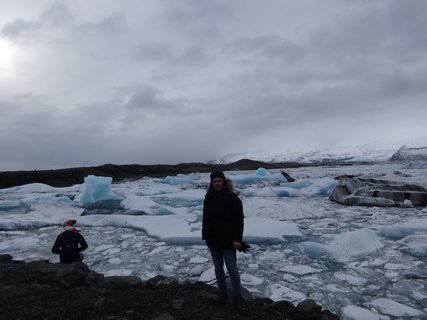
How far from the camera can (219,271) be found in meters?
3.03

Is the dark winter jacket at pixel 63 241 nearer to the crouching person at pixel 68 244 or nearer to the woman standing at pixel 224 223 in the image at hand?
the crouching person at pixel 68 244

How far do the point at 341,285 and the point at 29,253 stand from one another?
185 inches

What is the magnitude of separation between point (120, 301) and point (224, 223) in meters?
1.17

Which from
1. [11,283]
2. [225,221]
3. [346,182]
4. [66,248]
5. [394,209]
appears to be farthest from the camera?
[346,182]

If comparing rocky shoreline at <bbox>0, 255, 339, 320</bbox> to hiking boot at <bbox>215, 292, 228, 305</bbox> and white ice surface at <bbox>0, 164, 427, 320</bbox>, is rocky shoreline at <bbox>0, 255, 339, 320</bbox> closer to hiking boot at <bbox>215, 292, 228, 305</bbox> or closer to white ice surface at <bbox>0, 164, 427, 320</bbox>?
hiking boot at <bbox>215, 292, 228, 305</bbox>

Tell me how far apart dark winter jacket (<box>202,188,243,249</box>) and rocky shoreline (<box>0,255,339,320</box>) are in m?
0.57

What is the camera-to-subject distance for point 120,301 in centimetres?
307

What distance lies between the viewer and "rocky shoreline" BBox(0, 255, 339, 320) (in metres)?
2.79

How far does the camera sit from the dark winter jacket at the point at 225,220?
289 centimetres

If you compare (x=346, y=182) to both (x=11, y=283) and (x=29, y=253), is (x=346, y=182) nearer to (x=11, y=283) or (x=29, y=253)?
(x=29, y=253)

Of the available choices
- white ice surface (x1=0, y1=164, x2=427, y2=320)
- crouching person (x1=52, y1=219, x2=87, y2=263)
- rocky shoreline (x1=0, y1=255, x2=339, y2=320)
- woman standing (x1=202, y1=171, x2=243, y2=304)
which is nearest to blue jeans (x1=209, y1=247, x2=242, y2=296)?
woman standing (x1=202, y1=171, x2=243, y2=304)

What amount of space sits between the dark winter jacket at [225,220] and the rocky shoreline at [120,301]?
571 mm

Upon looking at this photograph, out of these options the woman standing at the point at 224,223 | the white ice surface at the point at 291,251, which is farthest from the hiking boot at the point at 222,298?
the white ice surface at the point at 291,251

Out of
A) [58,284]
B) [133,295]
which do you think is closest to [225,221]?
[133,295]
